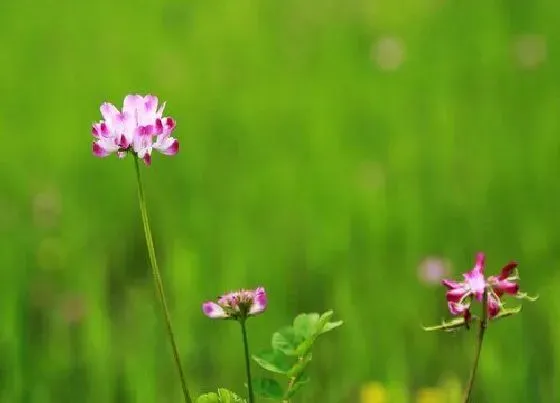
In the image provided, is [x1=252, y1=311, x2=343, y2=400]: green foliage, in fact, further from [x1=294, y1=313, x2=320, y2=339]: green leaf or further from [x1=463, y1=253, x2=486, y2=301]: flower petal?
[x1=463, y1=253, x2=486, y2=301]: flower petal

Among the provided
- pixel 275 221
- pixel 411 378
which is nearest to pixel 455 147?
pixel 275 221

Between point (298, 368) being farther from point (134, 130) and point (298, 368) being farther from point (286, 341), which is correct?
point (134, 130)

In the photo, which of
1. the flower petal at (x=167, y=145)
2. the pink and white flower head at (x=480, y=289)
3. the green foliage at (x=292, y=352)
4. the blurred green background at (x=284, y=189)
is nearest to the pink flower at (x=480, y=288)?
the pink and white flower head at (x=480, y=289)

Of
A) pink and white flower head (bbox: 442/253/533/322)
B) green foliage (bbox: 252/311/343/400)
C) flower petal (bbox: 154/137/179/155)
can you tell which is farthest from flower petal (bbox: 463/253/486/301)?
flower petal (bbox: 154/137/179/155)

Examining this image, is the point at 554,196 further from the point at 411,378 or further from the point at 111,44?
the point at 111,44

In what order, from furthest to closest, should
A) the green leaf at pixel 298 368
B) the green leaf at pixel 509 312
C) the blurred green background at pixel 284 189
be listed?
the blurred green background at pixel 284 189
the green leaf at pixel 298 368
the green leaf at pixel 509 312

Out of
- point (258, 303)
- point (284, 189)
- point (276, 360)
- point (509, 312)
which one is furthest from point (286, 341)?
point (284, 189)

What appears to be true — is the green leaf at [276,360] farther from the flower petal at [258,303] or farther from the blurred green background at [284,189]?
the blurred green background at [284,189]
